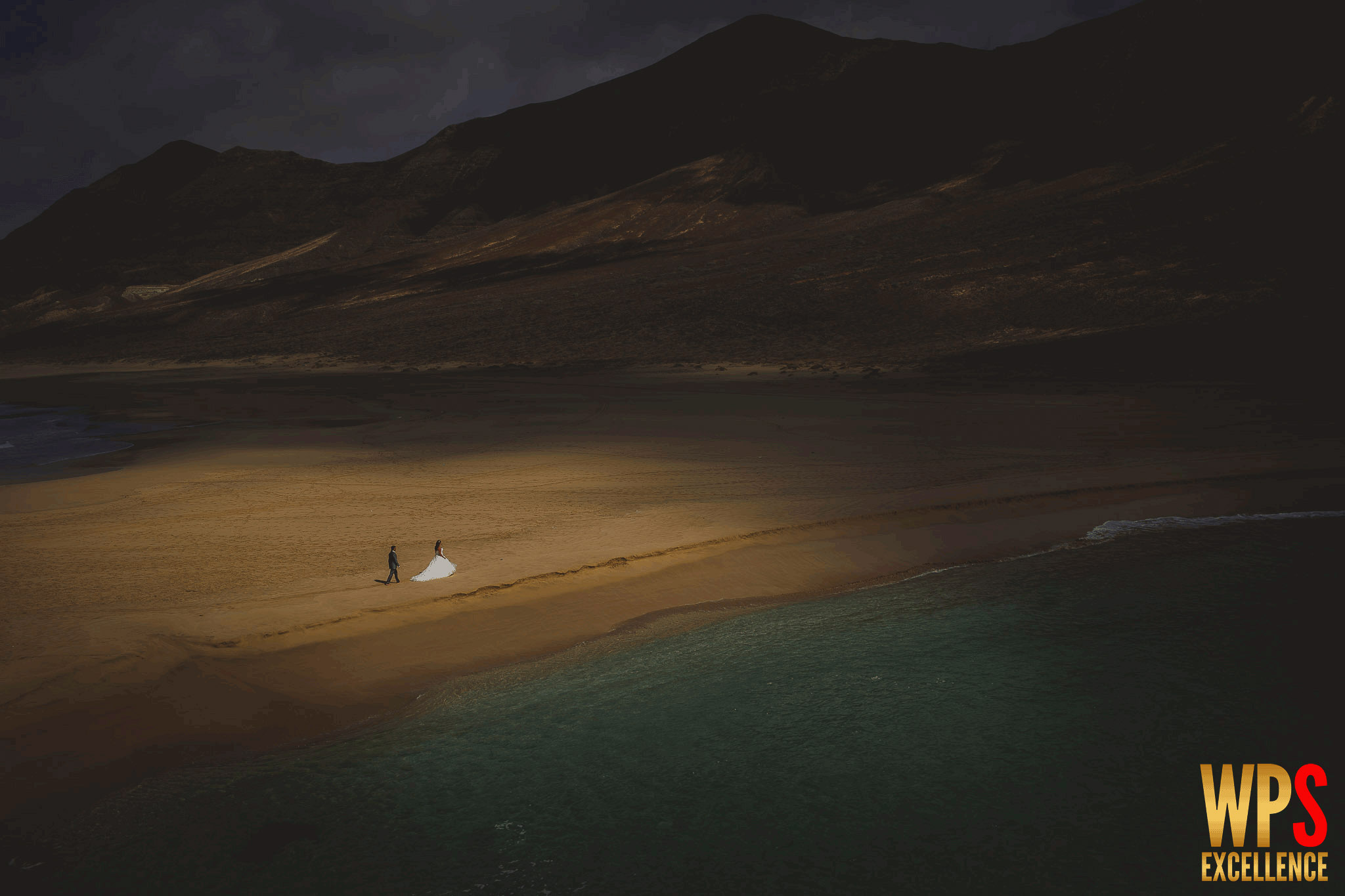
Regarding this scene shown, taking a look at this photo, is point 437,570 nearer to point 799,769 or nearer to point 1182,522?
point 799,769

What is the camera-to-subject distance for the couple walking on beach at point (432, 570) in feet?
41.3

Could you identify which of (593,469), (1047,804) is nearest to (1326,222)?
(593,469)

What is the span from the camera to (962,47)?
10881cm

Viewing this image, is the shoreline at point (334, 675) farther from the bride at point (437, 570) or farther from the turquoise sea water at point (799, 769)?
the bride at point (437, 570)

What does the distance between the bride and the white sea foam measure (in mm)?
10726

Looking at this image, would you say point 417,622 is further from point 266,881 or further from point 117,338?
point 117,338

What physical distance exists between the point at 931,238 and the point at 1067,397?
34.5 meters

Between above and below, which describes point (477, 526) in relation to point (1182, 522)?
above

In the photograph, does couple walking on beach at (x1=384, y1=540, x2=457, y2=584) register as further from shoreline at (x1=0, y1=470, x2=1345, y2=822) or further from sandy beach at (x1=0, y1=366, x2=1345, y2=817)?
shoreline at (x1=0, y1=470, x2=1345, y2=822)

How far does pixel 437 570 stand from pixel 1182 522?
13038 mm

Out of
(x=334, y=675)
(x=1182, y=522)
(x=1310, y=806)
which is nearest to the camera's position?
(x=1310, y=806)

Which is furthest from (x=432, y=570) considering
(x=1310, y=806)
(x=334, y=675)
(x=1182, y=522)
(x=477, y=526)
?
(x=1182, y=522)

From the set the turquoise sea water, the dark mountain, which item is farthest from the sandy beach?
the dark mountain

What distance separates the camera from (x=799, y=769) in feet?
29.1
